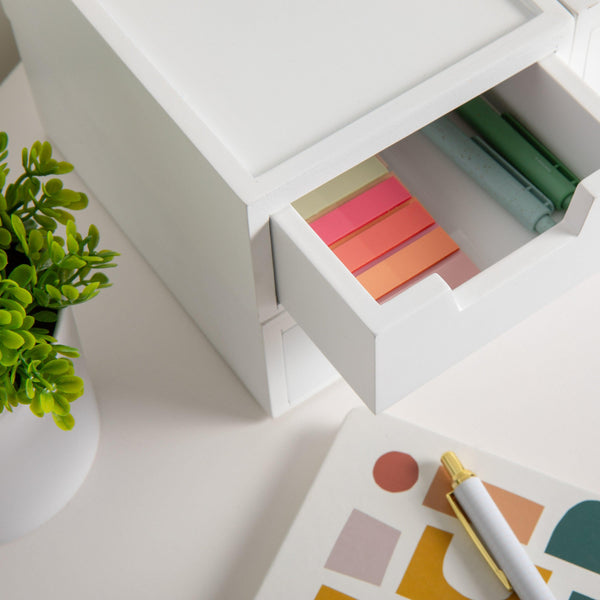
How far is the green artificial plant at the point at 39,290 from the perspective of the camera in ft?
1.86

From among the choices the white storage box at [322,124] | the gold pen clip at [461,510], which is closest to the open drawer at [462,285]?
the white storage box at [322,124]

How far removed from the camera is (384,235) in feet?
2.35

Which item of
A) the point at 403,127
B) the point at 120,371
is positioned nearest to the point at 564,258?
the point at 403,127

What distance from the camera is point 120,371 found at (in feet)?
2.73

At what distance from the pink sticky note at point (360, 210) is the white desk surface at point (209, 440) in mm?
160

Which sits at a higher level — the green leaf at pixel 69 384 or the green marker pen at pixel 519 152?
the green marker pen at pixel 519 152

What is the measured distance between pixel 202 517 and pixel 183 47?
1.16 ft

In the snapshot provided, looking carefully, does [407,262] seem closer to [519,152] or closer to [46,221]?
[519,152]

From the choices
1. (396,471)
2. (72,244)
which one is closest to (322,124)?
(72,244)

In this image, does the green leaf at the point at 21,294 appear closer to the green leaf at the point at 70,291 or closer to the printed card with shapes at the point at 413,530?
the green leaf at the point at 70,291

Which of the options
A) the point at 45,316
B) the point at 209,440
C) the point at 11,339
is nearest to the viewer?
the point at 11,339

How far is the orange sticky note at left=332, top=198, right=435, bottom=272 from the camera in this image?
2.33ft

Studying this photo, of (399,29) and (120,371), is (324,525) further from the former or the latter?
(399,29)

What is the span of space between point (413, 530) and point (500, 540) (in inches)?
2.5
